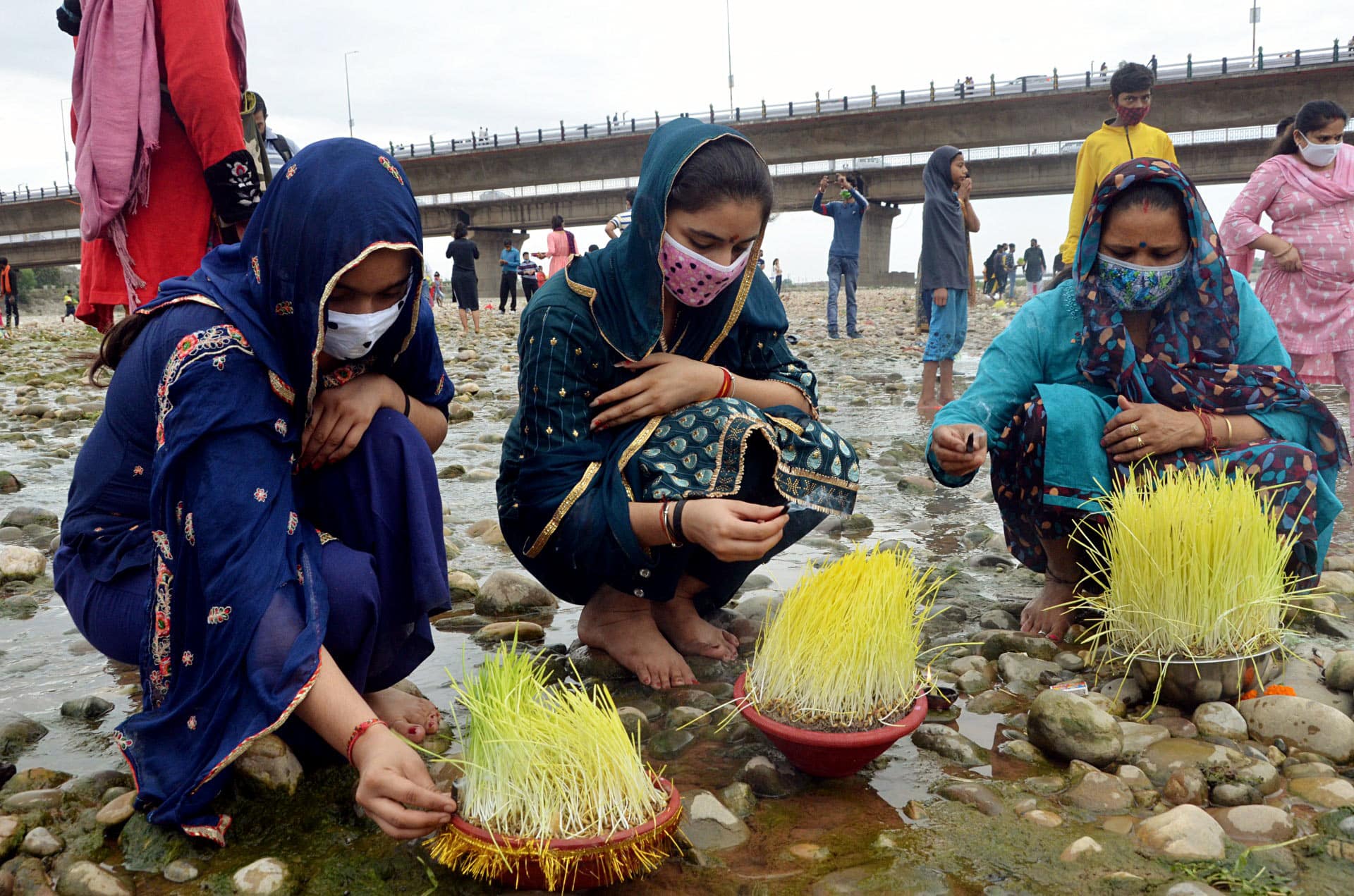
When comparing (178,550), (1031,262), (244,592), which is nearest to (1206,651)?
(244,592)

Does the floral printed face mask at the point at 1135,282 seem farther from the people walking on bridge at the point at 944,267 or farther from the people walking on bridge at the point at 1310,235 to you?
the people walking on bridge at the point at 944,267

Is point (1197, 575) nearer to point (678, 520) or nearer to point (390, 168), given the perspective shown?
point (678, 520)

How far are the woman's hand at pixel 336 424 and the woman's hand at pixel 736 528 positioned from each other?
836 mm

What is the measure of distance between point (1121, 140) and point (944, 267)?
217 cm

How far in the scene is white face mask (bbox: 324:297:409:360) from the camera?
215cm

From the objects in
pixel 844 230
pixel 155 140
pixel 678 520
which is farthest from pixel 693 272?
pixel 844 230

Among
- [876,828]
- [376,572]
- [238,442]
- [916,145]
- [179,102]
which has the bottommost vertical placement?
[876,828]

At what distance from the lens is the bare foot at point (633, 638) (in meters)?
2.82

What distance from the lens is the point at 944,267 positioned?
8352 mm

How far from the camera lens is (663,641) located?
115 inches

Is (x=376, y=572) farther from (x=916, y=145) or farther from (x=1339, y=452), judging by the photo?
(x=916, y=145)

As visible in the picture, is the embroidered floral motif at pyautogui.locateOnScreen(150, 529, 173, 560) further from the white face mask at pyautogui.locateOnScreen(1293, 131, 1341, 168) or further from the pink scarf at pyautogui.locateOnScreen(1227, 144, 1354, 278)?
the white face mask at pyautogui.locateOnScreen(1293, 131, 1341, 168)

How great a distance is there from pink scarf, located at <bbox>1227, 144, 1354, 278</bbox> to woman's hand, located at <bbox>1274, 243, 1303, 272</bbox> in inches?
12.5

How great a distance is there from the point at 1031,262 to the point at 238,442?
35.2 metres
